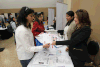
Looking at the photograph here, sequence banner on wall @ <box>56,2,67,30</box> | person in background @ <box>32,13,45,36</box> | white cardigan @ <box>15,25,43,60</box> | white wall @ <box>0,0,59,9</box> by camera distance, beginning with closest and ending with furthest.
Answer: white cardigan @ <box>15,25,43,60</box> → person in background @ <box>32,13,45,36</box> → banner on wall @ <box>56,2,67,30</box> → white wall @ <box>0,0,59,9</box>

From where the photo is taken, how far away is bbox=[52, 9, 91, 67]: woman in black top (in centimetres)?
93

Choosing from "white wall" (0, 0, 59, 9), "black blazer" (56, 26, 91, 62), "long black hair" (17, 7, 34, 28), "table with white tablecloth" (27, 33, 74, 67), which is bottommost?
"table with white tablecloth" (27, 33, 74, 67)

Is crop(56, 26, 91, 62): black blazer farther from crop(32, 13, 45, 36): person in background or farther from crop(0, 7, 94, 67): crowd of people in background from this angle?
crop(32, 13, 45, 36): person in background

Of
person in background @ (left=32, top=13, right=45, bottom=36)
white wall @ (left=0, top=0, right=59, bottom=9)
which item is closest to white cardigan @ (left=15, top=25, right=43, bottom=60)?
person in background @ (left=32, top=13, right=45, bottom=36)

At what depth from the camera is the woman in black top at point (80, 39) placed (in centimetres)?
93

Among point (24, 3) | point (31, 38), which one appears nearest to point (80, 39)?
point (31, 38)

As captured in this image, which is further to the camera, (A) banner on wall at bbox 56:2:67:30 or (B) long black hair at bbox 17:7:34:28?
(A) banner on wall at bbox 56:2:67:30

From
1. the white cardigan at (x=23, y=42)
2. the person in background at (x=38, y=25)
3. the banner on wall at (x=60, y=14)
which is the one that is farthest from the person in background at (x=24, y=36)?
the banner on wall at (x=60, y=14)

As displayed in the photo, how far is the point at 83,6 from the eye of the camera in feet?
7.16

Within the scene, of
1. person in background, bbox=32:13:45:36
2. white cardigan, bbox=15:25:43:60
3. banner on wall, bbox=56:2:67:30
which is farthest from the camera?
banner on wall, bbox=56:2:67:30

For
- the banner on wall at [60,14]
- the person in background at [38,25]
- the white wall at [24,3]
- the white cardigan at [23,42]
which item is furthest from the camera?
the white wall at [24,3]

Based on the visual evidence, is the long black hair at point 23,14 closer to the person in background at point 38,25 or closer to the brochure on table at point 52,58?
the brochure on table at point 52,58

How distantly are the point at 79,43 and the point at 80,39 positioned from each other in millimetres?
97

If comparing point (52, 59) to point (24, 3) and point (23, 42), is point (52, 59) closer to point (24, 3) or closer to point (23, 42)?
point (23, 42)
